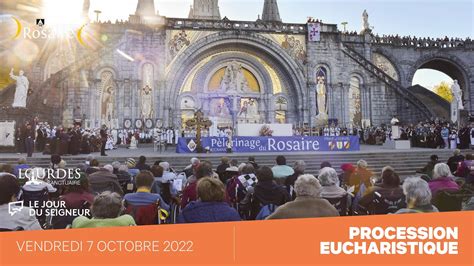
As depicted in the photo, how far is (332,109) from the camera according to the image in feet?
97.8

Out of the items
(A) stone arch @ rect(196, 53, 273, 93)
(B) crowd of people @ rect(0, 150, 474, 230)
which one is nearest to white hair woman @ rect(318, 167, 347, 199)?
(B) crowd of people @ rect(0, 150, 474, 230)

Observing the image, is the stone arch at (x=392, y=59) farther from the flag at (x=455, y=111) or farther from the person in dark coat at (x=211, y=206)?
the person in dark coat at (x=211, y=206)

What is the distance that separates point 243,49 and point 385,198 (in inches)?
1041

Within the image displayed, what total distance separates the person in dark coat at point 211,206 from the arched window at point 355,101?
2830 centimetres

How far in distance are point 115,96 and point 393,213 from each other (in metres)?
25.4

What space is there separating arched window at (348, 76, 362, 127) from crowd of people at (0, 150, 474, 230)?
24208mm

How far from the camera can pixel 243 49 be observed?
30.0 meters

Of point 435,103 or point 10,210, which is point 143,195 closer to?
point 10,210

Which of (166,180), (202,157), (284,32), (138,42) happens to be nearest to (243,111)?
(284,32)

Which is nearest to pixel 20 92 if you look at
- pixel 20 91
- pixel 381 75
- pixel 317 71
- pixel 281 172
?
pixel 20 91

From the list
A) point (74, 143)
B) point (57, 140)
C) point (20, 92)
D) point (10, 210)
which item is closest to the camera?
point (10, 210)

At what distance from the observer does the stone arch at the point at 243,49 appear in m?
28.0

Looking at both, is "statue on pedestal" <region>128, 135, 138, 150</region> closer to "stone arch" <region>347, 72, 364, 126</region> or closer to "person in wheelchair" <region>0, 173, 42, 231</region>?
"stone arch" <region>347, 72, 364, 126</region>

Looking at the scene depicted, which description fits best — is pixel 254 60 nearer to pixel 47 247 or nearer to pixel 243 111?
pixel 243 111
